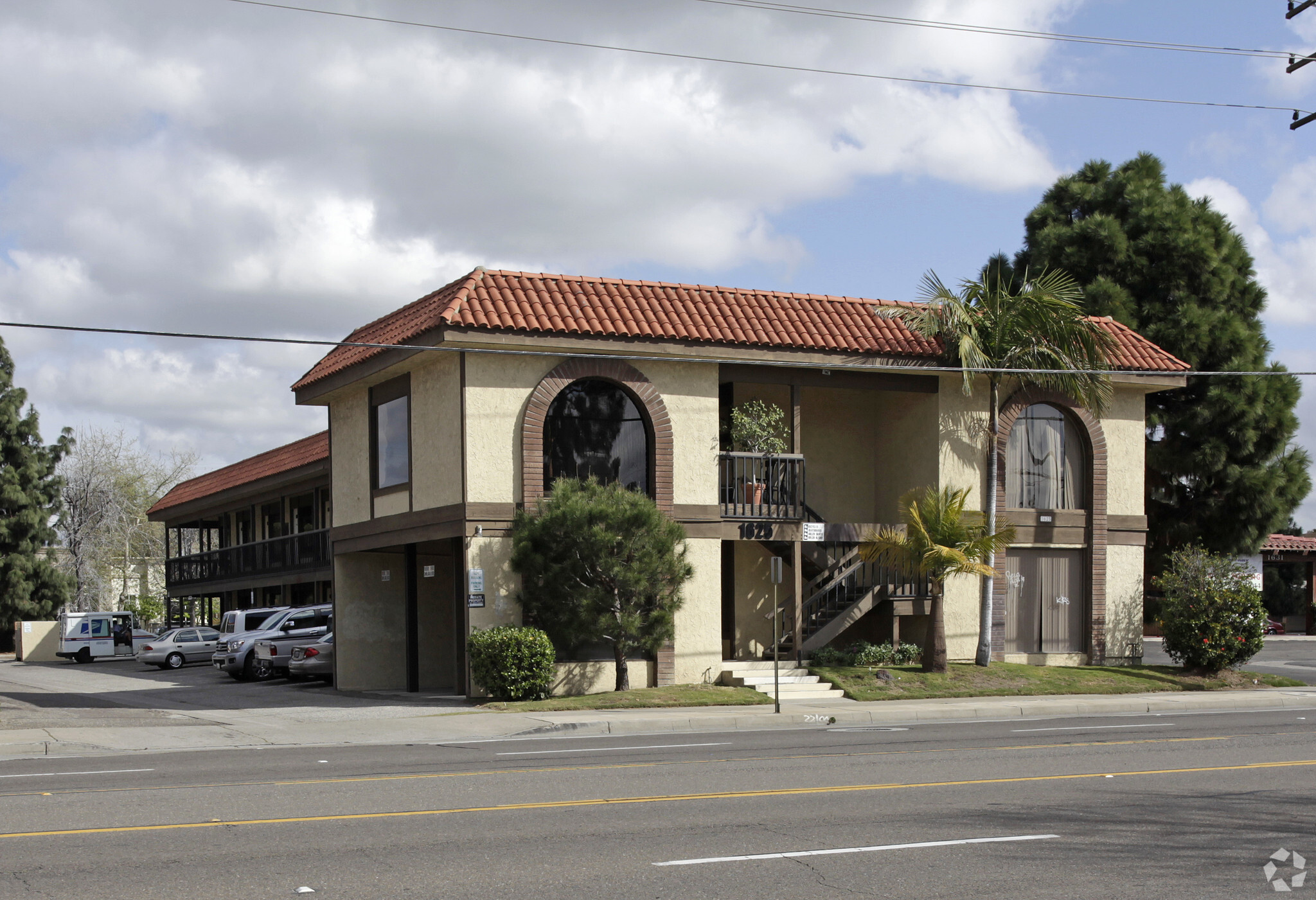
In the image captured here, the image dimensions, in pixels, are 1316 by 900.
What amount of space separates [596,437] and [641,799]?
43.6 feet

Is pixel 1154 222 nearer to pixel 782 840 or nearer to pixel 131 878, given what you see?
pixel 782 840

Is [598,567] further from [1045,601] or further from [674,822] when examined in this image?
[674,822]

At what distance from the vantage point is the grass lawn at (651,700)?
69.0 ft

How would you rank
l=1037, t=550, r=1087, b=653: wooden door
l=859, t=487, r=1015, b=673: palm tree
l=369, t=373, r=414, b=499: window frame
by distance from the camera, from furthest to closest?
l=1037, t=550, r=1087, b=653: wooden door
l=369, t=373, r=414, b=499: window frame
l=859, t=487, r=1015, b=673: palm tree

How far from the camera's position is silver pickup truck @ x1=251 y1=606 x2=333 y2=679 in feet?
99.8

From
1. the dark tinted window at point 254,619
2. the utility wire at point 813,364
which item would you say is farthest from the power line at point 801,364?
the dark tinted window at point 254,619

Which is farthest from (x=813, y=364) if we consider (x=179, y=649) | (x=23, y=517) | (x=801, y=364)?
(x=23, y=517)

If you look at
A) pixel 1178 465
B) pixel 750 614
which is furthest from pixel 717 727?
pixel 1178 465

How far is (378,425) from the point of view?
85.6 ft

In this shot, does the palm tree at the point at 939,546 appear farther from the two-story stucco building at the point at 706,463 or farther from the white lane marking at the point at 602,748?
the white lane marking at the point at 602,748

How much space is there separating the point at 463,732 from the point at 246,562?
28.7 m

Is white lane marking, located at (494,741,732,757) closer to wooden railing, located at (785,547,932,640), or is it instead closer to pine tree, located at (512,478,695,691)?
pine tree, located at (512,478,695,691)

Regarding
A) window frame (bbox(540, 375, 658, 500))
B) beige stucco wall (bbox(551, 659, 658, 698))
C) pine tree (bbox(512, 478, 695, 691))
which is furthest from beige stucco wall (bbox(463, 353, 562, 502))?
beige stucco wall (bbox(551, 659, 658, 698))

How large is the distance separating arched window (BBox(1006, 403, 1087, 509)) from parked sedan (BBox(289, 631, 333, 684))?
15262 mm
